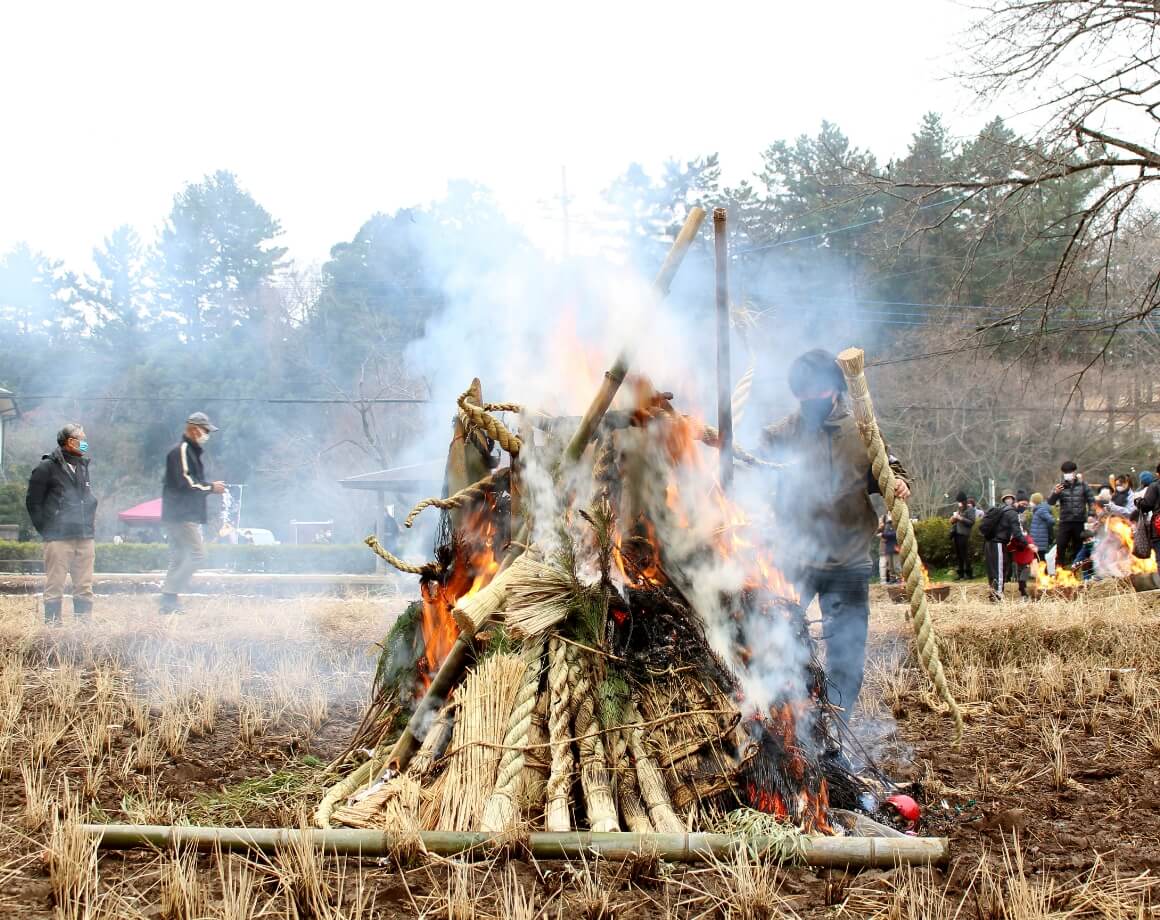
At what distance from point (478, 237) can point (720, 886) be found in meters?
11.1

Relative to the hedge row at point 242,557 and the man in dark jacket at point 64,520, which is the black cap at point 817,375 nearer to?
the man in dark jacket at point 64,520

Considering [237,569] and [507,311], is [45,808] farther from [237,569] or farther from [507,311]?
[237,569]

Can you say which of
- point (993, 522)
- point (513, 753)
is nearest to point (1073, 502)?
point (993, 522)

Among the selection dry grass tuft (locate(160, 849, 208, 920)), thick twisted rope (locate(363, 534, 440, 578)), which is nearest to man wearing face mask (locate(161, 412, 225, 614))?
thick twisted rope (locate(363, 534, 440, 578))

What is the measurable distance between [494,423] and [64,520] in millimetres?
6559

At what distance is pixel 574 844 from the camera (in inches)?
129

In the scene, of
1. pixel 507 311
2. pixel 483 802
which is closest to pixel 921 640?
pixel 483 802

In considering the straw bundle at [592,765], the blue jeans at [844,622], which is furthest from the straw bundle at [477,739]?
the blue jeans at [844,622]

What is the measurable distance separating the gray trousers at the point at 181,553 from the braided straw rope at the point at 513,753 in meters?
6.94

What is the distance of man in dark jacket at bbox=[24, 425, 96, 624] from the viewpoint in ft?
31.0

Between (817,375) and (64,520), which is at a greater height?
(817,375)

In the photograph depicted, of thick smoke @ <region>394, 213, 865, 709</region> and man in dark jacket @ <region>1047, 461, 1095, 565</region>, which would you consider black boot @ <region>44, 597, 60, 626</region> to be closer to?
thick smoke @ <region>394, 213, 865, 709</region>

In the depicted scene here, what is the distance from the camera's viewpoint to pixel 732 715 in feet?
12.9

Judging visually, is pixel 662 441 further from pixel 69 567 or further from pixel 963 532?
pixel 963 532
